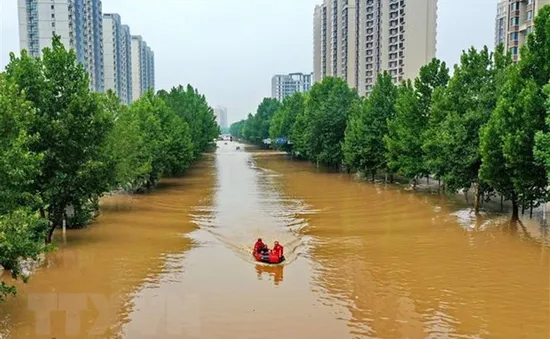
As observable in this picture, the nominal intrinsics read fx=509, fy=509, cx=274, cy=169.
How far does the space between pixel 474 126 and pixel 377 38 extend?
69220 millimetres

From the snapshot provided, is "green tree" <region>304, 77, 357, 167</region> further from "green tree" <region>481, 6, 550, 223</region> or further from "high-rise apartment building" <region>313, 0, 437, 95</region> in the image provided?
"high-rise apartment building" <region>313, 0, 437, 95</region>

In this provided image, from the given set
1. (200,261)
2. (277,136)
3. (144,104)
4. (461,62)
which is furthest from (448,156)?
(277,136)

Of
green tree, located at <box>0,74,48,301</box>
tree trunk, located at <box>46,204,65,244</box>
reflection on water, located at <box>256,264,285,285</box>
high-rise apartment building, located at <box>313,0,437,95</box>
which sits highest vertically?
high-rise apartment building, located at <box>313,0,437,95</box>

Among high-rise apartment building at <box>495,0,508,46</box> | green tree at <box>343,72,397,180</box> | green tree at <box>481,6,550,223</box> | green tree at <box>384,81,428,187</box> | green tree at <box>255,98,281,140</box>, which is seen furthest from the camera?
green tree at <box>255,98,281,140</box>

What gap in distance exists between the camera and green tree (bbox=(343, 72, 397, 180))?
1572 inches

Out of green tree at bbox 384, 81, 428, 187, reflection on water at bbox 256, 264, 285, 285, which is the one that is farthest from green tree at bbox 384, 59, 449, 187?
reflection on water at bbox 256, 264, 285, 285

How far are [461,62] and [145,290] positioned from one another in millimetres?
20514

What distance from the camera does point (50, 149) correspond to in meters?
18.1

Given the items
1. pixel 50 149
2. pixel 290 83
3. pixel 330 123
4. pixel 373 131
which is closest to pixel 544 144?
pixel 50 149

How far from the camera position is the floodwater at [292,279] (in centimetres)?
1197

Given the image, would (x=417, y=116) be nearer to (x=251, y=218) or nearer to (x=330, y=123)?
(x=251, y=218)

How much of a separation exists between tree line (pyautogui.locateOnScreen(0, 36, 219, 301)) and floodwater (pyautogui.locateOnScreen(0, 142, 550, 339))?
5.74 feet

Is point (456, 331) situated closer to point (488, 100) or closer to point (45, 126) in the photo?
point (45, 126)

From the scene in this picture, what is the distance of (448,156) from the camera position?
85.3 feet
